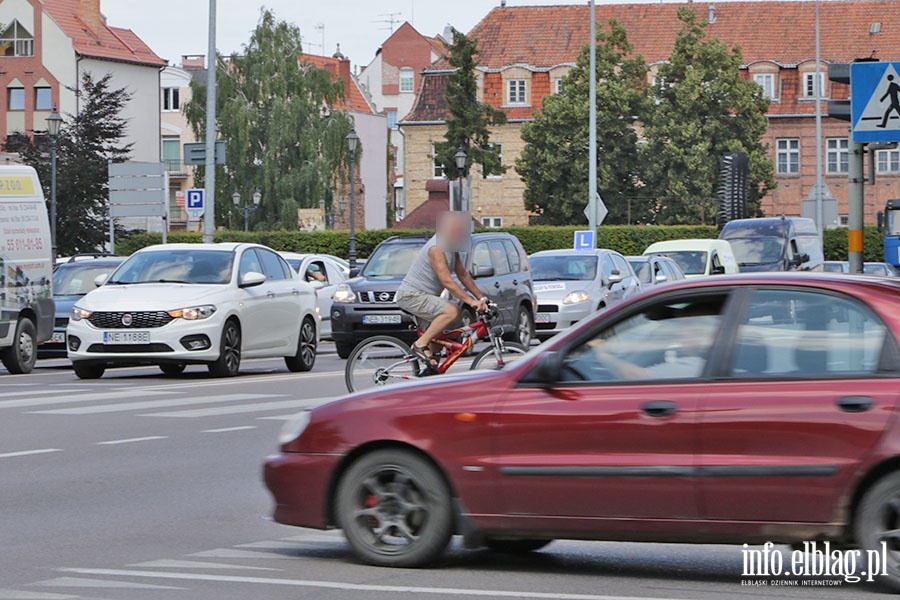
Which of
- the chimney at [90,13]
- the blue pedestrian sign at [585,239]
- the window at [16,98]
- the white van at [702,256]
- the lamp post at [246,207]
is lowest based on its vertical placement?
the white van at [702,256]

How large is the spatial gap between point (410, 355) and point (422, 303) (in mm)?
737

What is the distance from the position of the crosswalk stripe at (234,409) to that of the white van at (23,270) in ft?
19.9

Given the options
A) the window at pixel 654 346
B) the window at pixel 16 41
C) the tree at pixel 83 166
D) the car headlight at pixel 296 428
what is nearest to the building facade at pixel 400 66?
the window at pixel 16 41

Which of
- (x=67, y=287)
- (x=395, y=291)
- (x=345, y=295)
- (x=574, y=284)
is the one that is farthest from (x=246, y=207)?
(x=395, y=291)

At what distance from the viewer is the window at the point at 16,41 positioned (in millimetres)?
86125

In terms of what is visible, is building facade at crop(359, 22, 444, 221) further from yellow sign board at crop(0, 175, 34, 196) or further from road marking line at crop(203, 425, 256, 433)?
road marking line at crop(203, 425, 256, 433)

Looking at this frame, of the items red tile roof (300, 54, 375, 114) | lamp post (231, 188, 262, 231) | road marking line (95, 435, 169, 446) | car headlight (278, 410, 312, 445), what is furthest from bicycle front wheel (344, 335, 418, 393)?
red tile roof (300, 54, 375, 114)

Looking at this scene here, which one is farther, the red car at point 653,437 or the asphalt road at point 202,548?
the asphalt road at point 202,548

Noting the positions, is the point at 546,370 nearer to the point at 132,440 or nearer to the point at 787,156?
the point at 132,440

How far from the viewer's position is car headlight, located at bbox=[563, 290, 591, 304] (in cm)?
2933

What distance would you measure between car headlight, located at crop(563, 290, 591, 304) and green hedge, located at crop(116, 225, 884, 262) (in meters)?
34.0

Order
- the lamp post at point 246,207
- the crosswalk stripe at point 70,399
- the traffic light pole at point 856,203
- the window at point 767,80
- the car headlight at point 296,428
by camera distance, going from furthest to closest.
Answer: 1. the window at point 767,80
2. the lamp post at point 246,207
3. the crosswalk stripe at point 70,399
4. the traffic light pole at point 856,203
5. the car headlight at point 296,428

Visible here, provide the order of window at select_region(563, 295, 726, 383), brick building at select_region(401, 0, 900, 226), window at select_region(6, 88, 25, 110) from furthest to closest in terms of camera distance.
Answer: brick building at select_region(401, 0, 900, 226)
window at select_region(6, 88, 25, 110)
window at select_region(563, 295, 726, 383)

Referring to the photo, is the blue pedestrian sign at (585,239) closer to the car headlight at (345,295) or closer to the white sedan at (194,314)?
the car headlight at (345,295)
